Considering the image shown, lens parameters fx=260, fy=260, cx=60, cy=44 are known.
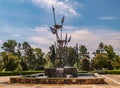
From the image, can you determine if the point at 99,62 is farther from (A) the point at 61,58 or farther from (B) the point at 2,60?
(A) the point at 61,58

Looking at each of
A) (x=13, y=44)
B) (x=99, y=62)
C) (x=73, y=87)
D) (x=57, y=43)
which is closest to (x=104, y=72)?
(x=99, y=62)

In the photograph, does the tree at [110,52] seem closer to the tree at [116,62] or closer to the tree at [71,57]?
the tree at [116,62]

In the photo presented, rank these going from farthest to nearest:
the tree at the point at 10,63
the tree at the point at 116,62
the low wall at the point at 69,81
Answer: the tree at the point at 116,62 → the tree at the point at 10,63 → the low wall at the point at 69,81

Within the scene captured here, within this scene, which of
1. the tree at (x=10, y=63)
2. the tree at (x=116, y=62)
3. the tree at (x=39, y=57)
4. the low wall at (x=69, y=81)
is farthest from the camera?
the tree at (x=39, y=57)

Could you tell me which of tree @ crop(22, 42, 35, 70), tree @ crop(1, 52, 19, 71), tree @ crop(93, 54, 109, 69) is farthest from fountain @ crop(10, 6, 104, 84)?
tree @ crop(22, 42, 35, 70)

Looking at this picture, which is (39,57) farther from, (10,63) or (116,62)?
(116,62)

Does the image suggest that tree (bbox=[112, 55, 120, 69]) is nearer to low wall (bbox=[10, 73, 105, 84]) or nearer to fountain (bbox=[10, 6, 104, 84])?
fountain (bbox=[10, 6, 104, 84])

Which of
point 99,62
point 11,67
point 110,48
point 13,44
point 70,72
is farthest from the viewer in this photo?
point 13,44

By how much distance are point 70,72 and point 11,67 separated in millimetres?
30339

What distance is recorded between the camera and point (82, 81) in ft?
65.2

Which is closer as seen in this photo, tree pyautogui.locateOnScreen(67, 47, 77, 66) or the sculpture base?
the sculpture base

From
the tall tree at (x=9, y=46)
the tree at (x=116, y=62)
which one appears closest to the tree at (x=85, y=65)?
the tree at (x=116, y=62)

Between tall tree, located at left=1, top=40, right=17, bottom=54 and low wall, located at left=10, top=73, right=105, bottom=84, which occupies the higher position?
tall tree, located at left=1, top=40, right=17, bottom=54

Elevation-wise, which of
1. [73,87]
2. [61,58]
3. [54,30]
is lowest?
[73,87]
